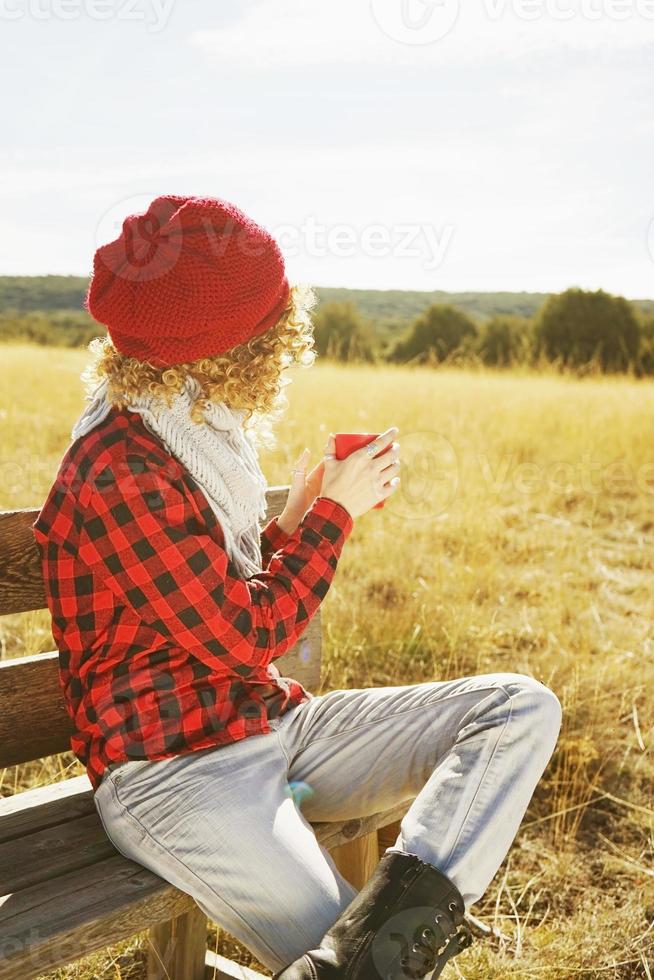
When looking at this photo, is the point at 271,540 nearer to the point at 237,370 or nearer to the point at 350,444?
the point at 350,444

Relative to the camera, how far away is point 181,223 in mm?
1646

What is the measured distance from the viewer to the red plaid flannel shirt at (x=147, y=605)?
1.56m

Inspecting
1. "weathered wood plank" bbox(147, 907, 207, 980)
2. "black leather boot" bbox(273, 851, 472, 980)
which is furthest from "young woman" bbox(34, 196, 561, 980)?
"weathered wood plank" bbox(147, 907, 207, 980)

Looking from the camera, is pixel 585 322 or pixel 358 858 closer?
pixel 358 858

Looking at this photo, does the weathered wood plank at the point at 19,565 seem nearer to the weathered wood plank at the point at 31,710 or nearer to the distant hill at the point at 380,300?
the weathered wood plank at the point at 31,710

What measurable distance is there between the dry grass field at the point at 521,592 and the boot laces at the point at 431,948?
25.8 inches

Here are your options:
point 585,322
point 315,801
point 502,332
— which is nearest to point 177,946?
point 315,801

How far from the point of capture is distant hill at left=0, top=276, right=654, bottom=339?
9.75m

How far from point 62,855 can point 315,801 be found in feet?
1.50

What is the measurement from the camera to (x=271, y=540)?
2.10 metres

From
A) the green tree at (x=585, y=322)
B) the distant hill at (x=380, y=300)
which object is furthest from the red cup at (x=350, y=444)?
the green tree at (x=585, y=322)

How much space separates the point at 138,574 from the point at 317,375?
24.8ft

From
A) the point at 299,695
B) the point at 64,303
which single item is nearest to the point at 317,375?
the point at 64,303

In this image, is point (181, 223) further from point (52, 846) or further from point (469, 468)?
point (469, 468)
